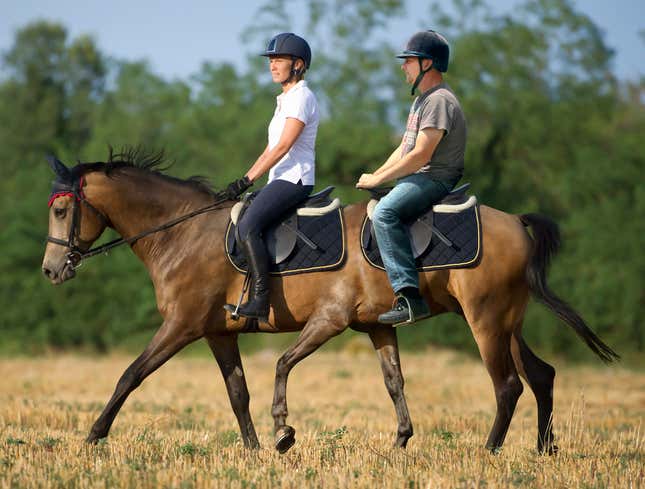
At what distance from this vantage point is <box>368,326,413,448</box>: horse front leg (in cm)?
759

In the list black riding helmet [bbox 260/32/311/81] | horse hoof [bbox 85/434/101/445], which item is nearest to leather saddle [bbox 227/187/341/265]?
black riding helmet [bbox 260/32/311/81]

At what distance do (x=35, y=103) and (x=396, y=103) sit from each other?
72.1 ft

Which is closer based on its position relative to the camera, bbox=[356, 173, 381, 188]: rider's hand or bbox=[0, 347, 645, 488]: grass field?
bbox=[0, 347, 645, 488]: grass field

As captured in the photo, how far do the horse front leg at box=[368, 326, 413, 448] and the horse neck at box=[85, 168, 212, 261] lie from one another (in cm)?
196

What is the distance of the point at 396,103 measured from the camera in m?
33.1

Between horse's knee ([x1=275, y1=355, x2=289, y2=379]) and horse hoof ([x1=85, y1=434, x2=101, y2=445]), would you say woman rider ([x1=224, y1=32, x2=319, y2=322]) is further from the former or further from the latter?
horse hoof ([x1=85, y1=434, x2=101, y2=445])

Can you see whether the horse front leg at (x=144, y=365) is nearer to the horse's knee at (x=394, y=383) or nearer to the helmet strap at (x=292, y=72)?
the horse's knee at (x=394, y=383)

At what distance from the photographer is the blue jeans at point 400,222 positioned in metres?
6.96

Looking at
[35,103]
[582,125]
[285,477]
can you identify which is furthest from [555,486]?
[35,103]

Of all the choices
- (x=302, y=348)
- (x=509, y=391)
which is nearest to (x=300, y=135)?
(x=302, y=348)

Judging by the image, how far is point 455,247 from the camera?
23.2ft

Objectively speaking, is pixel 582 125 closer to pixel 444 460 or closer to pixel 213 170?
pixel 213 170

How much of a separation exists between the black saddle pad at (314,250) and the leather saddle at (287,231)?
0.03 meters

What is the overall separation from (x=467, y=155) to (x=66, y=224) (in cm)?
1935
